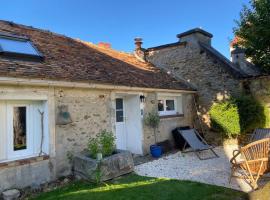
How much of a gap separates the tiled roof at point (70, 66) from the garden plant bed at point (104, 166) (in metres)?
2.31

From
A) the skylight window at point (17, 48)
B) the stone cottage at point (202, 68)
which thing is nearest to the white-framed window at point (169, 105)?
the stone cottage at point (202, 68)

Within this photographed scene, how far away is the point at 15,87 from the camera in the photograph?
6.08 metres

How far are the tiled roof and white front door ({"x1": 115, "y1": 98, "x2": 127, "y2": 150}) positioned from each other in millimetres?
1077

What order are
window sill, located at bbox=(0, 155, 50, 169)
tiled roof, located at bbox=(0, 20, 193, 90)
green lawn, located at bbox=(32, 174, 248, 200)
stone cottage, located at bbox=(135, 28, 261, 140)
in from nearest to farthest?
green lawn, located at bbox=(32, 174, 248, 200) → window sill, located at bbox=(0, 155, 50, 169) → tiled roof, located at bbox=(0, 20, 193, 90) → stone cottage, located at bbox=(135, 28, 261, 140)

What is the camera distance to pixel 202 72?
12.8 m

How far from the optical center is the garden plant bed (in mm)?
6215

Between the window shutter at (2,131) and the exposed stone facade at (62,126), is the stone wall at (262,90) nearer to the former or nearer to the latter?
the exposed stone facade at (62,126)

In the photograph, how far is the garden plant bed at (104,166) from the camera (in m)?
6.21

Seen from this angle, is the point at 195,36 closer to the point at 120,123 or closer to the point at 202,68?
the point at 202,68

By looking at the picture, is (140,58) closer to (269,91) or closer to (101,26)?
(101,26)

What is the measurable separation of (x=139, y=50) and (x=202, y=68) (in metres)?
4.14

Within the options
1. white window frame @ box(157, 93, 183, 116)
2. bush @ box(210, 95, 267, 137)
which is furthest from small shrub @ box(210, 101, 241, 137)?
white window frame @ box(157, 93, 183, 116)

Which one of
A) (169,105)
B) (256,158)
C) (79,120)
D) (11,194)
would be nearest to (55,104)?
(79,120)

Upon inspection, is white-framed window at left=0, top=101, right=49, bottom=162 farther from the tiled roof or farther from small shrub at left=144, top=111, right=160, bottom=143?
small shrub at left=144, top=111, right=160, bottom=143
